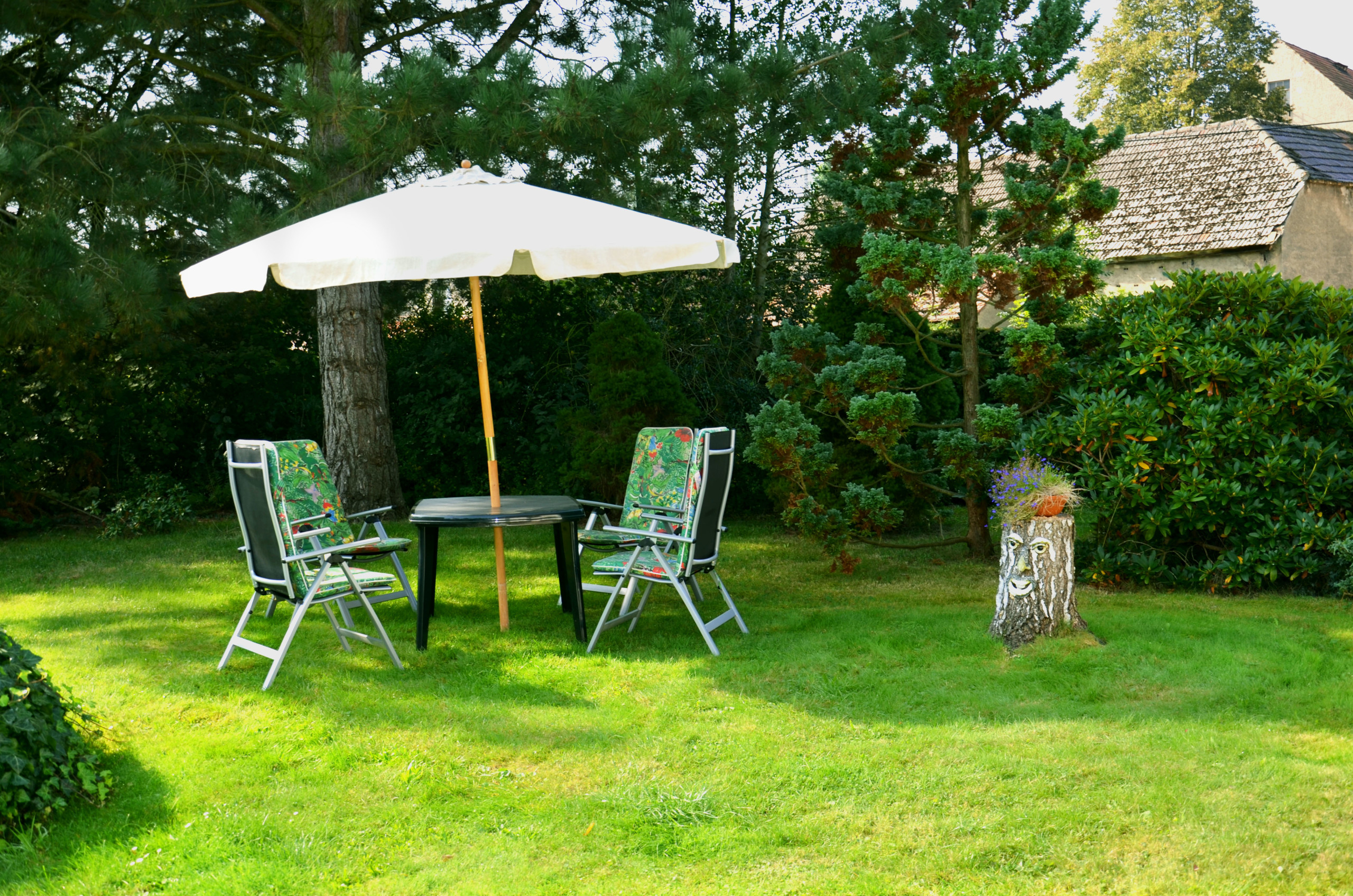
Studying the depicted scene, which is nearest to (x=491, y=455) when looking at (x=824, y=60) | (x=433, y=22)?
(x=824, y=60)

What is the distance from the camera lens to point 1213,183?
18297 mm

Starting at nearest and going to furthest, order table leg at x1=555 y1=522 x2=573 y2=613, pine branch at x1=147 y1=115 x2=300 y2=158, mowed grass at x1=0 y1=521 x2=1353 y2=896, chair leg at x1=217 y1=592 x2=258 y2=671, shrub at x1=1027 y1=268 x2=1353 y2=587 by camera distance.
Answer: mowed grass at x1=0 y1=521 x2=1353 y2=896, chair leg at x1=217 y1=592 x2=258 y2=671, table leg at x1=555 y1=522 x2=573 y2=613, shrub at x1=1027 y1=268 x2=1353 y2=587, pine branch at x1=147 y1=115 x2=300 y2=158

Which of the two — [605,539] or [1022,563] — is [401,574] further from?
[1022,563]

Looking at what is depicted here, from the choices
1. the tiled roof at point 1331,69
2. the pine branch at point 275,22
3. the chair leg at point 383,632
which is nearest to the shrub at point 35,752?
the chair leg at point 383,632

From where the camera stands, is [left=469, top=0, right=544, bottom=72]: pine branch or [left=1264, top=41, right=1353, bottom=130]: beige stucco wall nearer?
[left=469, top=0, right=544, bottom=72]: pine branch

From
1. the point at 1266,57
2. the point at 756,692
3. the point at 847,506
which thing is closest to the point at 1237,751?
the point at 756,692

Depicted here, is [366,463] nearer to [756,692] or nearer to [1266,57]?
[756,692]

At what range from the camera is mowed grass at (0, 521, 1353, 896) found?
2986mm

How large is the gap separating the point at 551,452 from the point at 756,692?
611cm

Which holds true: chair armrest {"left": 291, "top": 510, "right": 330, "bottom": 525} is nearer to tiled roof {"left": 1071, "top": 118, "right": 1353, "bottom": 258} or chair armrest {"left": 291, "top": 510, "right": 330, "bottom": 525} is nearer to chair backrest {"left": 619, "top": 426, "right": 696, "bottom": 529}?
chair backrest {"left": 619, "top": 426, "right": 696, "bottom": 529}

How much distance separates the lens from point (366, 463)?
9969mm

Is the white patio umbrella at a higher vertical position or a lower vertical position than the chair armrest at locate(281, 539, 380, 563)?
higher

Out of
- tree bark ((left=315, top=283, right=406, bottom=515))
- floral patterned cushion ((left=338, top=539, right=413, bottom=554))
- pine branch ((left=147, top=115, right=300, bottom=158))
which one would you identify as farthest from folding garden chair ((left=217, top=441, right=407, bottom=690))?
pine branch ((left=147, top=115, right=300, bottom=158))

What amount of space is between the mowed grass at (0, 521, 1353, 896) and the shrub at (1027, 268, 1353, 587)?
448mm
